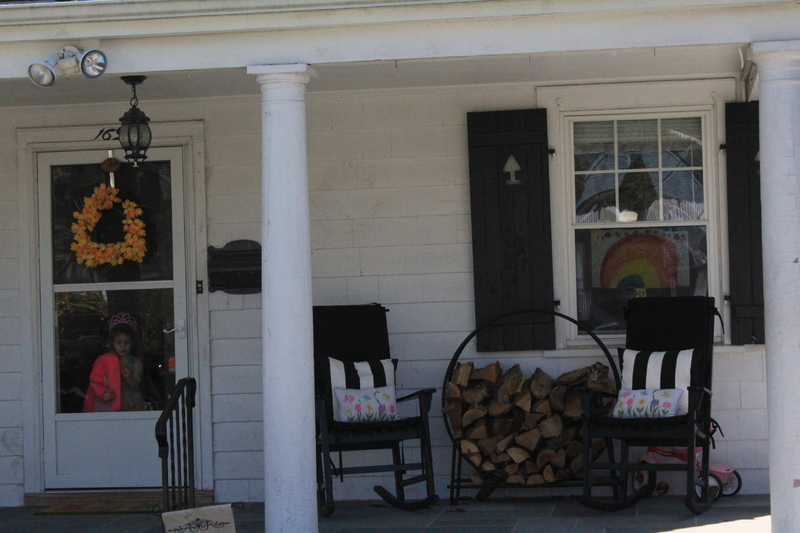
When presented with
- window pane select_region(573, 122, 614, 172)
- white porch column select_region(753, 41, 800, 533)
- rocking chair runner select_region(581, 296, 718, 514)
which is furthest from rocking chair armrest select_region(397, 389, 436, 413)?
white porch column select_region(753, 41, 800, 533)

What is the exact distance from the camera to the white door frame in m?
6.05

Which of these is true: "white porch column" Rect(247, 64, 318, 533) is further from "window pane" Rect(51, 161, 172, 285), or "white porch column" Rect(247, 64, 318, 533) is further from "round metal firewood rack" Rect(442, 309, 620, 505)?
"window pane" Rect(51, 161, 172, 285)

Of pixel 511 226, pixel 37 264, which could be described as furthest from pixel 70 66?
pixel 511 226

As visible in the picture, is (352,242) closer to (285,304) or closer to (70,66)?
(285,304)

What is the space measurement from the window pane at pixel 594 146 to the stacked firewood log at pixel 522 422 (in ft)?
4.01

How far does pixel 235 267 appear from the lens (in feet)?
19.8

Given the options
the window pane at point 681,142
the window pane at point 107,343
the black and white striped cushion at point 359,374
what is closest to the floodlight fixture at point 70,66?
the window pane at point 107,343

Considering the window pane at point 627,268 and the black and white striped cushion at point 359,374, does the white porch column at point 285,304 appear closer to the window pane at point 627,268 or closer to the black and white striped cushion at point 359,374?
the black and white striped cushion at point 359,374

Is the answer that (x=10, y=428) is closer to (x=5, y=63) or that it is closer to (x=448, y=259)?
(x=5, y=63)

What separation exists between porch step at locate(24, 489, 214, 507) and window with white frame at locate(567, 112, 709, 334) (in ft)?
8.46

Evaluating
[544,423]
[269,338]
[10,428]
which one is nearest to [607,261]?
[544,423]

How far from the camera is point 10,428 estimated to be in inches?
242

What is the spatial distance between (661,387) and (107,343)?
11.1 ft

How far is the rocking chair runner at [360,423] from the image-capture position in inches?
210
